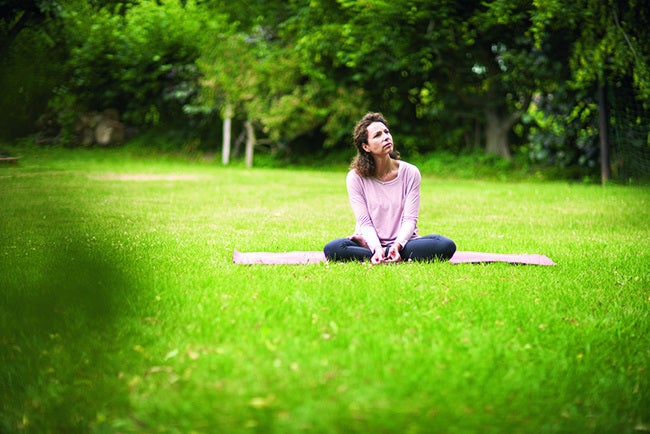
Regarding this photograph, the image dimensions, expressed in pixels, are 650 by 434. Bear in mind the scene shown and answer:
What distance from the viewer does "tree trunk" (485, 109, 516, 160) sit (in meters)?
18.0

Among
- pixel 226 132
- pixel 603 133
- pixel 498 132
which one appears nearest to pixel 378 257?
pixel 603 133

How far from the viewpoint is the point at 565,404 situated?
111 inches

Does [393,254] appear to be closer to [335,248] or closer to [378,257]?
[378,257]

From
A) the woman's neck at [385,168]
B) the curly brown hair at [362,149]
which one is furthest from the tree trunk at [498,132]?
the curly brown hair at [362,149]

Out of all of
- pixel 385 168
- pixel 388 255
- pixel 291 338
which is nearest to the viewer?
pixel 291 338

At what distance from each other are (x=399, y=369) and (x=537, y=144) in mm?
14382

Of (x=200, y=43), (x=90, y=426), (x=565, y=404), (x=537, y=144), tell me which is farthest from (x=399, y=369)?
(x=200, y=43)

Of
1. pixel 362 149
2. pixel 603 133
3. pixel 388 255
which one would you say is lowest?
pixel 388 255

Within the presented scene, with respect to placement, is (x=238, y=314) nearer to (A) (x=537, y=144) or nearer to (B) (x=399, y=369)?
(B) (x=399, y=369)

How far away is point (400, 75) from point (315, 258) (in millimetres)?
14933

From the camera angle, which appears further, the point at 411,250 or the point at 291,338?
the point at 411,250

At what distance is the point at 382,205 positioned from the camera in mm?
5723

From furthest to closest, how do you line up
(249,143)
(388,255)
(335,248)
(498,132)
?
(249,143) < (498,132) < (335,248) < (388,255)

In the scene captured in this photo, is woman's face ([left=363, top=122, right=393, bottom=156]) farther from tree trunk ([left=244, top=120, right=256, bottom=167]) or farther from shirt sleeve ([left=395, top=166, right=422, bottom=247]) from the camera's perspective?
tree trunk ([left=244, top=120, right=256, bottom=167])
